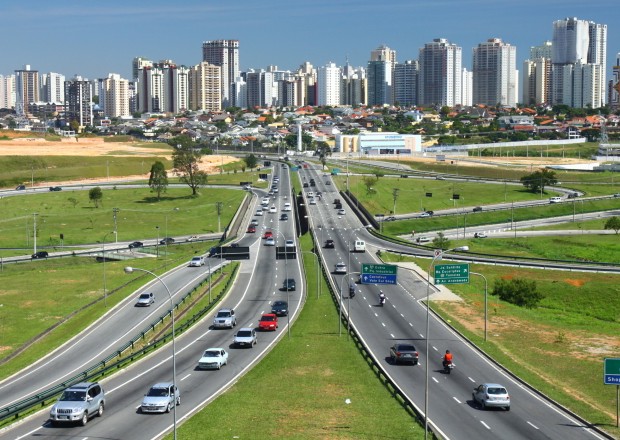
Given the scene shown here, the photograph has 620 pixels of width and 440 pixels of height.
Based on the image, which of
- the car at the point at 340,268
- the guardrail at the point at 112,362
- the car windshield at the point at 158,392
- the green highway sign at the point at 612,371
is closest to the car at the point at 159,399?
the car windshield at the point at 158,392

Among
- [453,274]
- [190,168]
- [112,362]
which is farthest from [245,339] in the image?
[190,168]

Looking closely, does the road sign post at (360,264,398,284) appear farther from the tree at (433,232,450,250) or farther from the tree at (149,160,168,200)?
the tree at (149,160,168,200)

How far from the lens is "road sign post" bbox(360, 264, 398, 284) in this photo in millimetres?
63562

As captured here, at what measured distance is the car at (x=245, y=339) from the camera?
54.0 meters

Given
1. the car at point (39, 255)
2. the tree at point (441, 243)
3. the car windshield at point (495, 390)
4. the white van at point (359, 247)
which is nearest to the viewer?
the car windshield at point (495, 390)

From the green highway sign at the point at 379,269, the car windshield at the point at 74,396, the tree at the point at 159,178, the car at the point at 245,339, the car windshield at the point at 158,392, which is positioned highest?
the tree at the point at 159,178

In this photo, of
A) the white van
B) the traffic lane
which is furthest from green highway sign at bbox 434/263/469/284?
the white van

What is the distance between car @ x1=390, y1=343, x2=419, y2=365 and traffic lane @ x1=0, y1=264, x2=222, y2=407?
55.0ft

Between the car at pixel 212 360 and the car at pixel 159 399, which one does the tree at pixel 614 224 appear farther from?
the car at pixel 159 399

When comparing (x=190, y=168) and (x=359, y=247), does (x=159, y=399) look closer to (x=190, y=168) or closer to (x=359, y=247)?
(x=359, y=247)

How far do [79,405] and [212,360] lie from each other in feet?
39.3

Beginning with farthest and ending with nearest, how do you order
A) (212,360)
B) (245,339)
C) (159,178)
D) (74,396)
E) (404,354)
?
1. (159,178)
2. (245,339)
3. (404,354)
4. (212,360)
5. (74,396)

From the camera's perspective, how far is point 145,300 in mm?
70125

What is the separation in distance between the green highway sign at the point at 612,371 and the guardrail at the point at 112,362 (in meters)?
23.1
